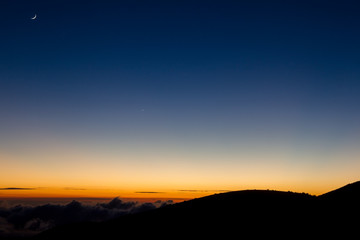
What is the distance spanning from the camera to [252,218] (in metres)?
50.1

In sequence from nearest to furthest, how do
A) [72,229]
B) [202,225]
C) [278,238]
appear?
[278,238] < [202,225] < [72,229]

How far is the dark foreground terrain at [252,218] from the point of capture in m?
38.4

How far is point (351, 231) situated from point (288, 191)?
3417cm

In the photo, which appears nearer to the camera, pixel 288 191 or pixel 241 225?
pixel 241 225

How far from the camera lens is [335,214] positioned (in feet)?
136

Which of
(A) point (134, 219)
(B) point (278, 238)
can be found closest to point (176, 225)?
(A) point (134, 219)

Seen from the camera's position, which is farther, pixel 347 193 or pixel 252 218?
pixel 347 193

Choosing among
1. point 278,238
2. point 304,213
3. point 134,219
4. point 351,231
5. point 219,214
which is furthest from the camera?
point 134,219

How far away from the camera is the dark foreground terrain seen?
38.4m

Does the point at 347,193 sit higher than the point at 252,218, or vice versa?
the point at 347,193

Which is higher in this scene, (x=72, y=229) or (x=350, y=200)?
(x=350, y=200)

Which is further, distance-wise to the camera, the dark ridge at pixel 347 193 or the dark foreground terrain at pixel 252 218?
the dark ridge at pixel 347 193

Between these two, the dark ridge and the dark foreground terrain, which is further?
the dark ridge

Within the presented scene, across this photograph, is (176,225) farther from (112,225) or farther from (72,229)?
(72,229)
